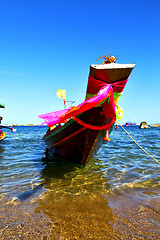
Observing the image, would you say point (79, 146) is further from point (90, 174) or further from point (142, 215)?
point (142, 215)

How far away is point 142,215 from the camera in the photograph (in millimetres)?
2848

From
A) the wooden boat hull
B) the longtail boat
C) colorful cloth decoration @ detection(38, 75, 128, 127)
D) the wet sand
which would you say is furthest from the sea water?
colorful cloth decoration @ detection(38, 75, 128, 127)

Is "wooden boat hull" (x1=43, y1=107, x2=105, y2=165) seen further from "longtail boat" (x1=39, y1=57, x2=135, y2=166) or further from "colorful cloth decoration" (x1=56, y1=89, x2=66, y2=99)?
"colorful cloth decoration" (x1=56, y1=89, x2=66, y2=99)

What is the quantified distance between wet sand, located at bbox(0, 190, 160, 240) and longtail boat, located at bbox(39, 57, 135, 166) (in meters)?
1.58

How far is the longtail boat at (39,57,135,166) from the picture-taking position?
3.40m

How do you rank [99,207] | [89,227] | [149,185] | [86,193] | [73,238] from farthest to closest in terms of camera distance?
[149,185] → [86,193] → [99,207] → [89,227] → [73,238]

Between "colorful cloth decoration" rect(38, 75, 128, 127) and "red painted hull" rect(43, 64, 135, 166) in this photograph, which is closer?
"colorful cloth decoration" rect(38, 75, 128, 127)

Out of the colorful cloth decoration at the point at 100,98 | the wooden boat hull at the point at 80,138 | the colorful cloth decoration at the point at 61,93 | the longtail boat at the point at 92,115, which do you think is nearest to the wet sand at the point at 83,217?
the longtail boat at the point at 92,115

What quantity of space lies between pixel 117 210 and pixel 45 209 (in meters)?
1.44

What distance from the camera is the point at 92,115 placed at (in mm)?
4375

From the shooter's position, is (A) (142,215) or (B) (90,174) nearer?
(A) (142,215)

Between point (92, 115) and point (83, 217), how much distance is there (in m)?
2.52

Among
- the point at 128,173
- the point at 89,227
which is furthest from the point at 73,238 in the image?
the point at 128,173

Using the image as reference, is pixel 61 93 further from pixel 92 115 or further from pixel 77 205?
pixel 77 205
